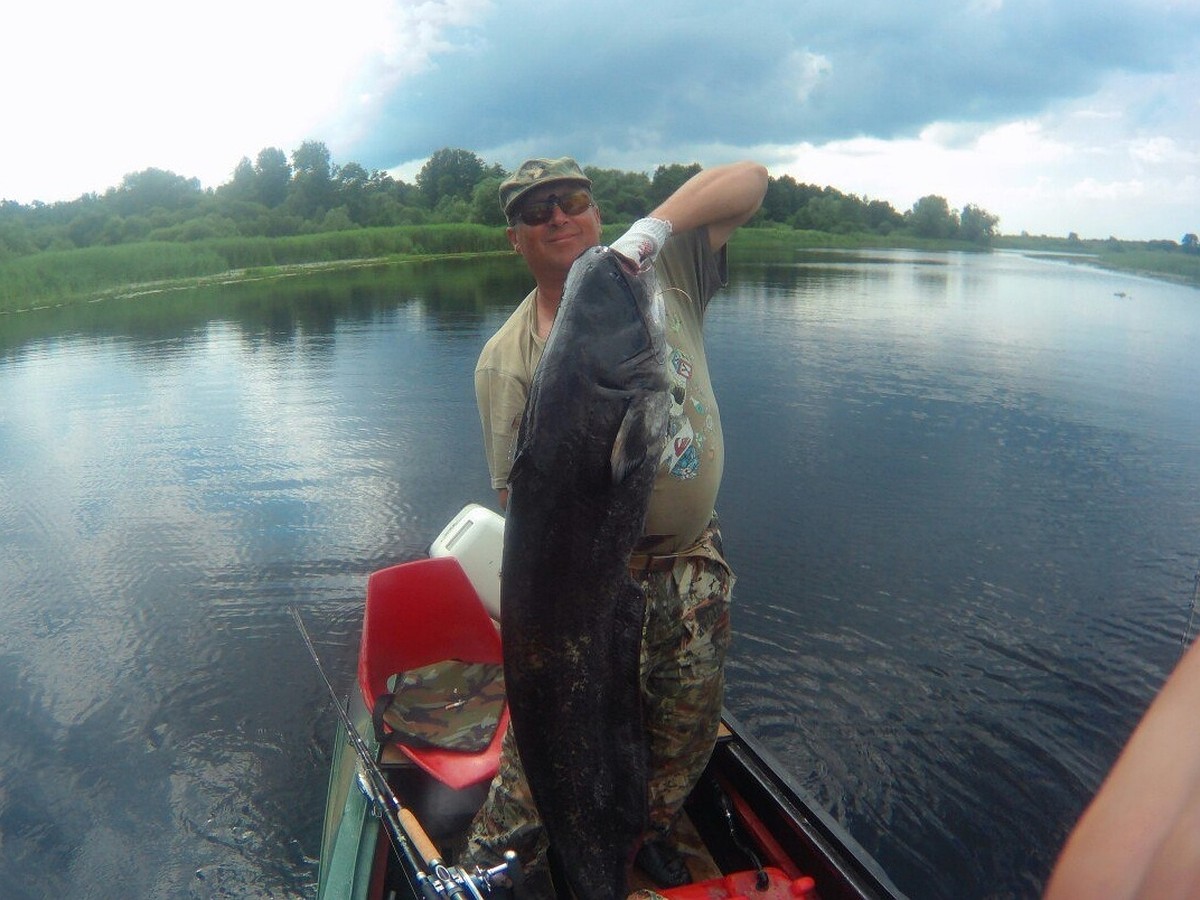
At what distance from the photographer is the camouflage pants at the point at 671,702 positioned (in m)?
3.05

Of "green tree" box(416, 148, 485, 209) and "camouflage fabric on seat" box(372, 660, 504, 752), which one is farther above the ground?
"green tree" box(416, 148, 485, 209)

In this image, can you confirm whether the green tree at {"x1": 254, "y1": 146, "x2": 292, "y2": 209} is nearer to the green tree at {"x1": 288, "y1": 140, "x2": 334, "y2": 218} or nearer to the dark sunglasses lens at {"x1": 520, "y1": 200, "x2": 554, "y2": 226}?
the green tree at {"x1": 288, "y1": 140, "x2": 334, "y2": 218}

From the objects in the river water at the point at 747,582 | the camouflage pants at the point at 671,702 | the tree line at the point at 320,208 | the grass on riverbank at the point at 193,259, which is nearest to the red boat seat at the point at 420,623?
the camouflage pants at the point at 671,702

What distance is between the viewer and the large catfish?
224cm

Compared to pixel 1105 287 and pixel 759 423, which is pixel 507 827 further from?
pixel 1105 287

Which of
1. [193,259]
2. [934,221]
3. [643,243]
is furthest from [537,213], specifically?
[934,221]

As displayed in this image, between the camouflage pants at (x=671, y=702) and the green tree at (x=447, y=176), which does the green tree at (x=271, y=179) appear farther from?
the camouflage pants at (x=671, y=702)

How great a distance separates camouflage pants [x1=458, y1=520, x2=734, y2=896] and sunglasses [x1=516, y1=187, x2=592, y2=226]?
4.54 ft

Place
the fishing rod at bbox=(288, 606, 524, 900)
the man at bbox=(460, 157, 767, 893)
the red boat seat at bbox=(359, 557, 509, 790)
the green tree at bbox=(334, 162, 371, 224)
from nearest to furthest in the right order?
the fishing rod at bbox=(288, 606, 524, 900), the man at bbox=(460, 157, 767, 893), the red boat seat at bbox=(359, 557, 509, 790), the green tree at bbox=(334, 162, 371, 224)

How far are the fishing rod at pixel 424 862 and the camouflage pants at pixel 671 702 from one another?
5.6 inches

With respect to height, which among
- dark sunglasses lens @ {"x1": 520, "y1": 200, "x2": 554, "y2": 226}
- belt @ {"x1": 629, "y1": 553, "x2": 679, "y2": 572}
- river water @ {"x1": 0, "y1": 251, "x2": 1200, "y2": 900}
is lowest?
river water @ {"x1": 0, "y1": 251, "x2": 1200, "y2": 900}

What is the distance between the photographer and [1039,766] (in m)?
5.56

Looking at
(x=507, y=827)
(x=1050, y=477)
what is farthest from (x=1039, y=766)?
(x=1050, y=477)

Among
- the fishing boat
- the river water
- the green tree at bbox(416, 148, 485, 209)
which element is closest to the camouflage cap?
the fishing boat
